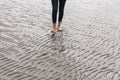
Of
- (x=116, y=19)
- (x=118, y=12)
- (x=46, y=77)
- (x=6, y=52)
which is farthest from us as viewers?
(x=118, y=12)

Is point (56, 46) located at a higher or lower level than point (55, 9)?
lower

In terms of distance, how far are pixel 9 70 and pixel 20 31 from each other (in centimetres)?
230

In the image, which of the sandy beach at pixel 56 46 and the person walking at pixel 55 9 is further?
the person walking at pixel 55 9

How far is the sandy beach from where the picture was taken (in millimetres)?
4770

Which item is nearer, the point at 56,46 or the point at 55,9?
the point at 56,46

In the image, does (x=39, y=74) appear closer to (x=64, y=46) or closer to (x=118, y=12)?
(x=64, y=46)

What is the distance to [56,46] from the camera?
611 cm

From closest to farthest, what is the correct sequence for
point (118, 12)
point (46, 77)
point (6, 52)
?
point (46, 77) < point (6, 52) < point (118, 12)

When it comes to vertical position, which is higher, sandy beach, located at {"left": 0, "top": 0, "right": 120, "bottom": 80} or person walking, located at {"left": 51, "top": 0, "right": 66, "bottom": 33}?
person walking, located at {"left": 51, "top": 0, "right": 66, "bottom": 33}

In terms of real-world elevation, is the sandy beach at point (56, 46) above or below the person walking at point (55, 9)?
below

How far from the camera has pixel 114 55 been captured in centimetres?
599

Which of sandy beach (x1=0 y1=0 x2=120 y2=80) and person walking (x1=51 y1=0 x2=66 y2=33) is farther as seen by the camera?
person walking (x1=51 y1=0 x2=66 y2=33)

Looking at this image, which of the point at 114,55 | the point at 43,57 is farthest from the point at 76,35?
the point at 43,57

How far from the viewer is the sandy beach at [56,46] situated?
477 cm
